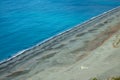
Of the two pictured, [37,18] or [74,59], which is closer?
[74,59]

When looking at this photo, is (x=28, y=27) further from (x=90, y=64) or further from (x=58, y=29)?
(x=90, y=64)

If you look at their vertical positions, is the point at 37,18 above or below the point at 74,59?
above

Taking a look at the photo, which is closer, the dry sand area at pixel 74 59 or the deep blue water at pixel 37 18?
the dry sand area at pixel 74 59

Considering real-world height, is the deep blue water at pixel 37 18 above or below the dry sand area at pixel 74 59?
above

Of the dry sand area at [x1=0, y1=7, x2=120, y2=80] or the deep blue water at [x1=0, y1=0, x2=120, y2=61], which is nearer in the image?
the dry sand area at [x1=0, y1=7, x2=120, y2=80]
